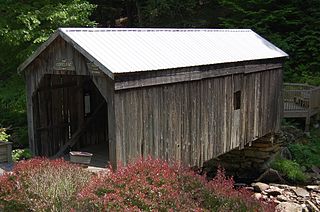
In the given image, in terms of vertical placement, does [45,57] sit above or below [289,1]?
below

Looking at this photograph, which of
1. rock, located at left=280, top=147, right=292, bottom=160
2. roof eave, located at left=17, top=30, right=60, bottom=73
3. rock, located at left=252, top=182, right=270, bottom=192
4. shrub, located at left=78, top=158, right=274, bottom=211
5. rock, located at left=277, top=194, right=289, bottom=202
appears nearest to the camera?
shrub, located at left=78, top=158, right=274, bottom=211

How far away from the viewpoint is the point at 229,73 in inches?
545

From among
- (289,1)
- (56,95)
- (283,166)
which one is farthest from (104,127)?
(289,1)

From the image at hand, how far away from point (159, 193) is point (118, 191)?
2.43 feet

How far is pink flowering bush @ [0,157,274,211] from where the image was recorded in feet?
23.6

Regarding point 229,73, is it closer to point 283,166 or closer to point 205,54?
point 205,54

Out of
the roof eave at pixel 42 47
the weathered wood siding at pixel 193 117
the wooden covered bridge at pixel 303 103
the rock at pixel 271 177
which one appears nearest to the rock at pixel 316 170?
the rock at pixel 271 177

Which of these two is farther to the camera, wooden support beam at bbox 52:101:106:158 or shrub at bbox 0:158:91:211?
wooden support beam at bbox 52:101:106:158

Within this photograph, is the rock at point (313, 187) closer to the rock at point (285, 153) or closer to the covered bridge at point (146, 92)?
the rock at point (285, 153)

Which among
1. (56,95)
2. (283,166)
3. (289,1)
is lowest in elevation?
(283,166)

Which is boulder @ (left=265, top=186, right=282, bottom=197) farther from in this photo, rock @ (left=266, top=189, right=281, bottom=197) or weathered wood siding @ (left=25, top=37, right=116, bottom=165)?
weathered wood siding @ (left=25, top=37, right=116, bottom=165)

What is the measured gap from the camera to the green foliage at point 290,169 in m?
17.9

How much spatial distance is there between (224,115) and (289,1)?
16220mm

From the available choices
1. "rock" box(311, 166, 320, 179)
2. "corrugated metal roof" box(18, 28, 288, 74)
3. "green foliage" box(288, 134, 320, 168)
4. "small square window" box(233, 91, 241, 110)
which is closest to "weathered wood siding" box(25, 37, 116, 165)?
"corrugated metal roof" box(18, 28, 288, 74)
